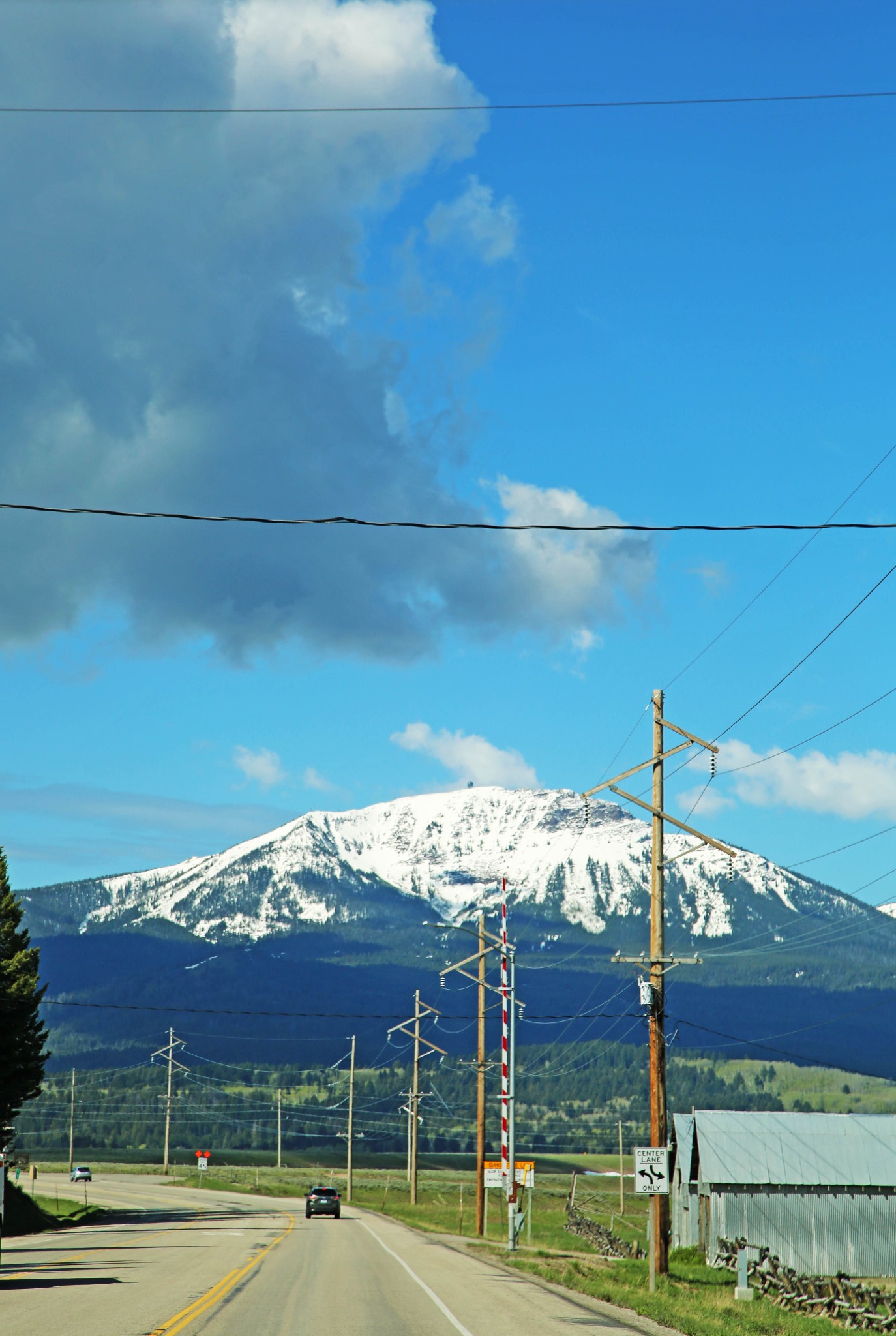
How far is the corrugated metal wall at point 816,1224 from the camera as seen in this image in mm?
64312

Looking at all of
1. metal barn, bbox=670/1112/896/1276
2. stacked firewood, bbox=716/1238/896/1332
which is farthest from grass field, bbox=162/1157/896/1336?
metal barn, bbox=670/1112/896/1276

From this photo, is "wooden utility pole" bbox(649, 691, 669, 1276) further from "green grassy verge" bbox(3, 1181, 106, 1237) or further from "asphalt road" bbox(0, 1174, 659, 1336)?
"green grassy verge" bbox(3, 1181, 106, 1237)

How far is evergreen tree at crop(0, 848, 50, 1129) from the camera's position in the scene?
5875 cm

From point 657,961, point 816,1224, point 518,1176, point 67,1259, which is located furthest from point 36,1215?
point 657,961

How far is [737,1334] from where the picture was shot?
80.0 feet

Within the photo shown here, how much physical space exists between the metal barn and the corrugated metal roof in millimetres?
45

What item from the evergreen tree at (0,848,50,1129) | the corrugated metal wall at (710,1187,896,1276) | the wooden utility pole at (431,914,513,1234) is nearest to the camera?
the wooden utility pole at (431,914,513,1234)

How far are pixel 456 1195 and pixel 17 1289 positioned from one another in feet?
357

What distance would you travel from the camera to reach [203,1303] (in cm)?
2598

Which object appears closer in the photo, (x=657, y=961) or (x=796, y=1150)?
(x=657, y=961)

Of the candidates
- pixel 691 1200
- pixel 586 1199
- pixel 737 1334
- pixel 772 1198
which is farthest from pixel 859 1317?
pixel 586 1199

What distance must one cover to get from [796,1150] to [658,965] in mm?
38619

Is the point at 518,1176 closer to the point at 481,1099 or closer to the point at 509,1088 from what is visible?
the point at 509,1088

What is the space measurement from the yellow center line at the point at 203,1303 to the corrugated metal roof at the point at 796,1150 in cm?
3283
